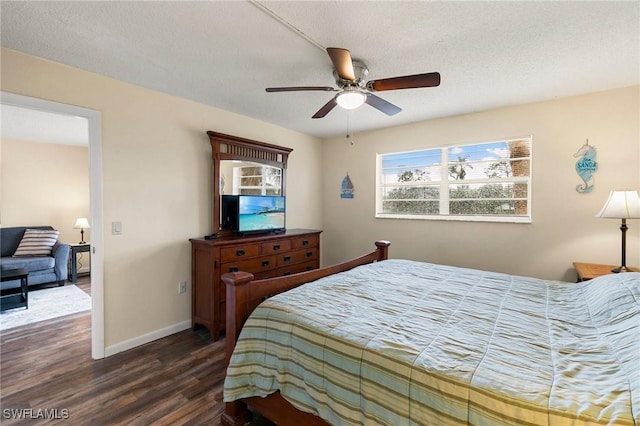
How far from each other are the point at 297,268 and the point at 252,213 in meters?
0.91

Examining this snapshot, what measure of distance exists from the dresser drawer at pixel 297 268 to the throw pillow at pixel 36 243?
393cm

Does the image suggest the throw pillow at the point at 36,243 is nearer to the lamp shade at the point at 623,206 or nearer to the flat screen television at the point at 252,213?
the flat screen television at the point at 252,213

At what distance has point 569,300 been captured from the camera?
5.76ft

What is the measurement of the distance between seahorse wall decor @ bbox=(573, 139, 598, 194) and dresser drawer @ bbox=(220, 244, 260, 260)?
336 centimetres

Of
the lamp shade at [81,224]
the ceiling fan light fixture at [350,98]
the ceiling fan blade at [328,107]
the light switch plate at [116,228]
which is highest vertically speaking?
the ceiling fan blade at [328,107]

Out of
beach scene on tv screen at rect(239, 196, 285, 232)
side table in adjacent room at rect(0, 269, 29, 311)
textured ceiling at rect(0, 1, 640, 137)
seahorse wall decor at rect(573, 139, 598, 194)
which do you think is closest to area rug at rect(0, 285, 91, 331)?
side table in adjacent room at rect(0, 269, 29, 311)

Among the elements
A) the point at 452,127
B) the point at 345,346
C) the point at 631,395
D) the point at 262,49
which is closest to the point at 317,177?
the point at 452,127

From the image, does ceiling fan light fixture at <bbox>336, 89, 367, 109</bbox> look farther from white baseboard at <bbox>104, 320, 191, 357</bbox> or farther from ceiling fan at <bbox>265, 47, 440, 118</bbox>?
white baseboard at <bbox>104, 320, 191, 357</bbox>

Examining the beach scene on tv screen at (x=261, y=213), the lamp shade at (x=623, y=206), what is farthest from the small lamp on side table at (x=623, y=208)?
the beach scene on tv screen at (x=261, y=213)

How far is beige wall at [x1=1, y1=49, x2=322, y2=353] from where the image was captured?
7.79 ft

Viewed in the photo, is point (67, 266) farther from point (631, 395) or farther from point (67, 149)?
point (631, 395)

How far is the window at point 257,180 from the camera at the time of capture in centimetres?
349

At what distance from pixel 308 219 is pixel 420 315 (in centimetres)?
320

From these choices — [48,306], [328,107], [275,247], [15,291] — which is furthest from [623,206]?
[15,291]
